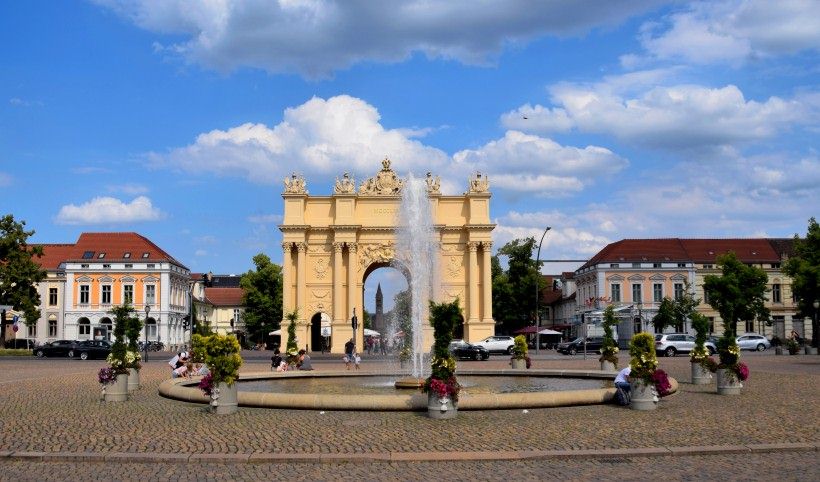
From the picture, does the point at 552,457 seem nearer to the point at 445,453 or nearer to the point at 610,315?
the point at 445,453

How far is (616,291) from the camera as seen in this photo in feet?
313

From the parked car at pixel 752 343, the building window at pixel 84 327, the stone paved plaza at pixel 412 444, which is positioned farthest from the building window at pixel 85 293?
the stone paved plaza at pixel 412 444

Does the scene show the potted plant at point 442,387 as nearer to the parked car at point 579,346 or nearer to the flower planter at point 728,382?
the flower planter at point 728,382

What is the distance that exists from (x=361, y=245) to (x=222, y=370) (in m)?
56.2

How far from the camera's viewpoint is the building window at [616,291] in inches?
3748

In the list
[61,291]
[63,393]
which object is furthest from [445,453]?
[61,291]

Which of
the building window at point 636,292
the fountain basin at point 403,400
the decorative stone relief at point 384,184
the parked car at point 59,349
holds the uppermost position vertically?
the decorative stone relief at point 384,184

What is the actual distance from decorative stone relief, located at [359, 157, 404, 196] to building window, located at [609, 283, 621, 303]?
33.9 m

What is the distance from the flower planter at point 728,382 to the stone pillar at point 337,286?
2066 inches

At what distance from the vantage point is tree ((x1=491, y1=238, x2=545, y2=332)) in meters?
97.6

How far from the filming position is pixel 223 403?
57.1 feet

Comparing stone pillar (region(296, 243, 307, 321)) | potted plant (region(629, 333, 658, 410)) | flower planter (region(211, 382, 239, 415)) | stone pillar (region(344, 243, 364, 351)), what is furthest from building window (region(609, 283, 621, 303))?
flower planter (region(211, 382, 239, 415))

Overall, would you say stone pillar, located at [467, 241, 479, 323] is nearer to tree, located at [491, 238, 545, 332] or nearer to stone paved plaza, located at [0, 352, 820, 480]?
tree, located at [491, 238, 545, 332]

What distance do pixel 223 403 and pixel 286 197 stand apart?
187ft
